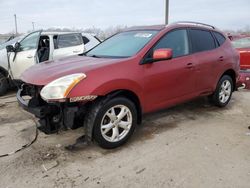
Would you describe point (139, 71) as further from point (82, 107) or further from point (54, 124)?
point (54, 124)

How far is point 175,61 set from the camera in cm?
423

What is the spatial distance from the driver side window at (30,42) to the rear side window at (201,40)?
4006mm

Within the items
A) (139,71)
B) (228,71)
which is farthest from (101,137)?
(228,71)

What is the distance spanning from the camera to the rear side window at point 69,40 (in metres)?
7.20

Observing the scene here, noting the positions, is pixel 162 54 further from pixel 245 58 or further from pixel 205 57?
pixel 245 58

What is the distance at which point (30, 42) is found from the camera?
270 inches

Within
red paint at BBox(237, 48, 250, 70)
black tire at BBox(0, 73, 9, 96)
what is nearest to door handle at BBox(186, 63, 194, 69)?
red paint at BBox(237, 48, 250, 70)

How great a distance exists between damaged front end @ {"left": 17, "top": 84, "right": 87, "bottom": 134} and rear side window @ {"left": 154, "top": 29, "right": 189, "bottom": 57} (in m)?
1.63

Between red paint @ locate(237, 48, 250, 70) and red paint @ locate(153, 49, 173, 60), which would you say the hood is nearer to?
red paint @ locate(153, 49, 173, 60)

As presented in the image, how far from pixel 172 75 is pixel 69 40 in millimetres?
4215

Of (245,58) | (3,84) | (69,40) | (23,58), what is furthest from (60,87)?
(245,58)

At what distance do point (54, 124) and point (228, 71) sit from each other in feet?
12.5

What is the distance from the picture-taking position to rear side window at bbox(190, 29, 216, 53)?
4.71 meters

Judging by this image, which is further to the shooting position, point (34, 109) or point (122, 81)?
point (122, 81)
